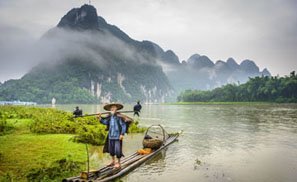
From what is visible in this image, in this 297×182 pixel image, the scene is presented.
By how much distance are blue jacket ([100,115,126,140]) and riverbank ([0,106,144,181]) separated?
5.37 ft

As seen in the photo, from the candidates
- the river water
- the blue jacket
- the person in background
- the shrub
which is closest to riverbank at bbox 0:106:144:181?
the shrub

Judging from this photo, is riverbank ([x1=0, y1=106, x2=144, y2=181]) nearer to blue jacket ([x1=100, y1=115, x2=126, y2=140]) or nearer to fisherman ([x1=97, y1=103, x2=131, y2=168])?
fisherman ([x1=97, y1=103, x2=131, y2=168])

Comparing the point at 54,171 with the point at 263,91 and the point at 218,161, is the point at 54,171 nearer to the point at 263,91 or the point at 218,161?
the point at 218,161

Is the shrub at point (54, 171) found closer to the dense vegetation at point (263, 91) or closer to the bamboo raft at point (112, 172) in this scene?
the bamboo raft at point (112, 172)

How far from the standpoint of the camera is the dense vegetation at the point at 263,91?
3206 inches

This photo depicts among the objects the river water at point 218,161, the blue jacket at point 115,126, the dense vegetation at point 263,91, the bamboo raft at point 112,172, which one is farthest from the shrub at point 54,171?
the dense vegetation at point 263,91

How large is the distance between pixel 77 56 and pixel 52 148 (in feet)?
628

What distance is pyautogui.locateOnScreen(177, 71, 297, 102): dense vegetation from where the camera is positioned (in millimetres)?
81438

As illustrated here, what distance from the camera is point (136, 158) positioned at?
392 inches

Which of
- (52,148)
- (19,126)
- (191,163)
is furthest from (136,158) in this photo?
(19,126)

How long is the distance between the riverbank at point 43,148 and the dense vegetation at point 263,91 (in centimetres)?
7656

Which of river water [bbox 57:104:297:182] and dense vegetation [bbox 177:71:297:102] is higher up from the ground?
dense vegetation [bbox 177:71:297:102]

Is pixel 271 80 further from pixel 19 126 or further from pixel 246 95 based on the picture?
pixel 19 126

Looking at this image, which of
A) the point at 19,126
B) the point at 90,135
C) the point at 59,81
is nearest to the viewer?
the point at 90,135
